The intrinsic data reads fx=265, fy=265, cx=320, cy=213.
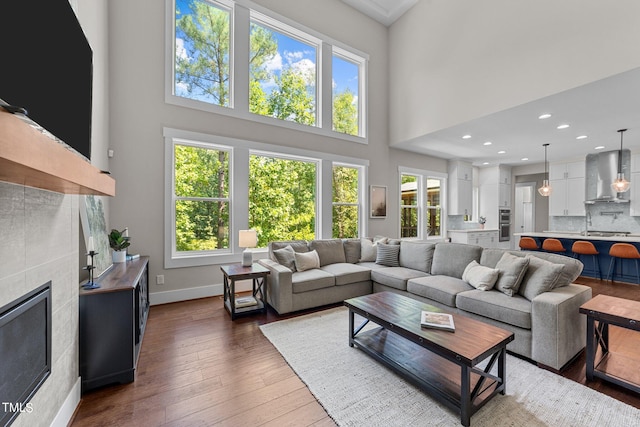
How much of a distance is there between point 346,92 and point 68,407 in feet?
20.1

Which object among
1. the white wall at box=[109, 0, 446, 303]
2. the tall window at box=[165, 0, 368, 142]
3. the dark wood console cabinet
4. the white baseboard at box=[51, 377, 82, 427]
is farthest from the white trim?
the white baseboard at box=[51, 377, 82, 427]

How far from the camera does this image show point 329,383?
1.98m

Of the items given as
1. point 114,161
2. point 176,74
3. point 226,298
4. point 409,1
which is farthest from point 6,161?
point 409,1

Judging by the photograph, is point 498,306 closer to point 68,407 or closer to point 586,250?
point 68,407

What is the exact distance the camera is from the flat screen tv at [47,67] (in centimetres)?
80

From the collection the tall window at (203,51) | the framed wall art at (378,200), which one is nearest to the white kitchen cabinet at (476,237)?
the framed wall art at (378,200)

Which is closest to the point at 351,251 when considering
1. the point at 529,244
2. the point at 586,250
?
the point at 529,244

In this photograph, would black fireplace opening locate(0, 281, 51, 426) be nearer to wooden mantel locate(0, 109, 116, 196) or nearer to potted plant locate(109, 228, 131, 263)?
wooden mantel locate(0, 109, 116, 196)

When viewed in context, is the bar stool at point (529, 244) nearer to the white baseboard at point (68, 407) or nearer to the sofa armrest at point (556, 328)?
the sofa armrest at point (556, 328)

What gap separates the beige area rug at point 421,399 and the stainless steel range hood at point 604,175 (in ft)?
20.6

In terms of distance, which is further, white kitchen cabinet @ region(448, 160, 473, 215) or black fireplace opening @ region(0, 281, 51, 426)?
white kitchen cabinet @ region(448, 160, 473, 215)

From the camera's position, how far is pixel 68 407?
1.62 meters

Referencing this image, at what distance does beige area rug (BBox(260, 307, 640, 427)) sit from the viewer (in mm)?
1622

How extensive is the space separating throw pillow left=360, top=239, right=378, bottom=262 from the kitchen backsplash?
242 inches
